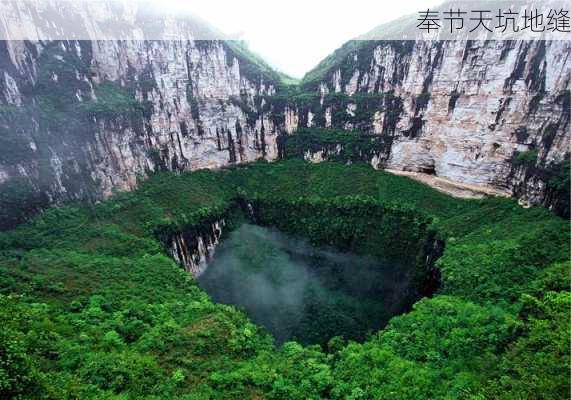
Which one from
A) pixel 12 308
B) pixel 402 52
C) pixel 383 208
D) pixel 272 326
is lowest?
pixel 272 326

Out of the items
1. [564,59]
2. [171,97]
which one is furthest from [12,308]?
[564,59]

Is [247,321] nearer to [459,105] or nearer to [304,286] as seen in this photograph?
[304,286]

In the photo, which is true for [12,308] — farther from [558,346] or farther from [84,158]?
[558,346]

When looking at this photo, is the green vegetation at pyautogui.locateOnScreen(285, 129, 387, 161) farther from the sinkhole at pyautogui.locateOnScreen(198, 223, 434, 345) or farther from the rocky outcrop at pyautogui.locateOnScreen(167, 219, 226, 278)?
the rocky outcrop at pyautogui.locateOnScreen(167, 219, 226, 278)

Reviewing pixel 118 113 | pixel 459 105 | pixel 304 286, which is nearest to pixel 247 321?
pixel 304 286

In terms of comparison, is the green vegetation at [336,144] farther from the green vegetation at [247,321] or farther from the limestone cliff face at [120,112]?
the green vegetation at [247,321]

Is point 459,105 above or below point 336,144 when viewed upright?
above

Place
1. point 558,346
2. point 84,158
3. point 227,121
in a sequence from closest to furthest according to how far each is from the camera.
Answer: point 558,346 < point 84,158 < point 227,121
